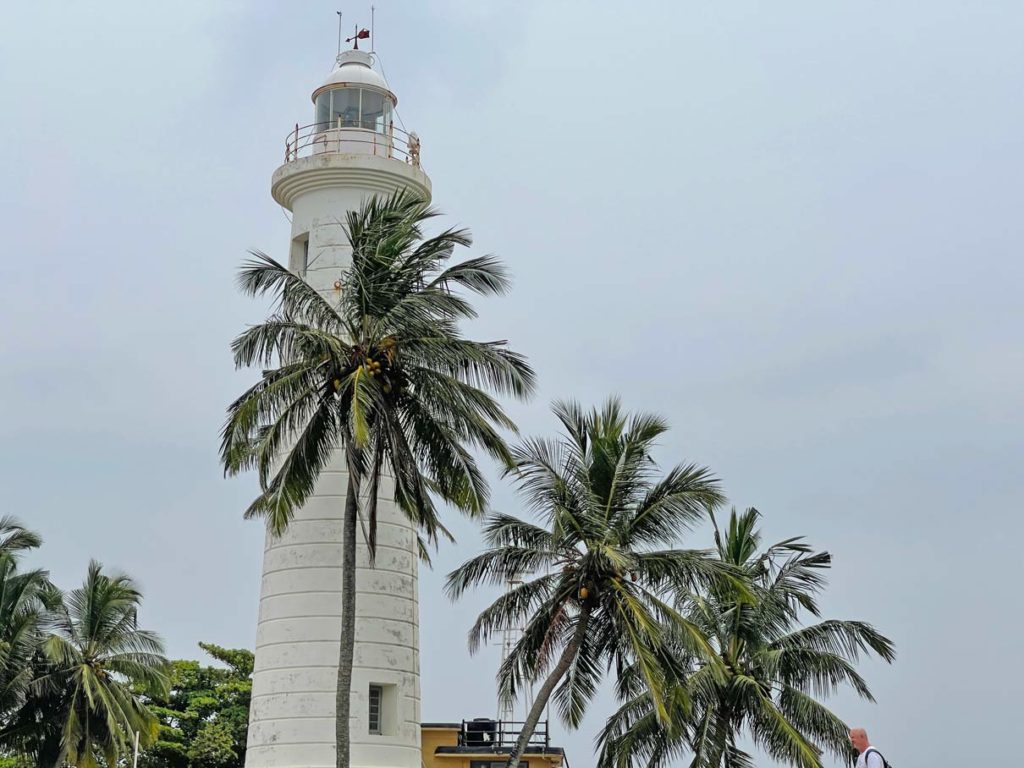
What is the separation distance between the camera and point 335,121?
1308 inches

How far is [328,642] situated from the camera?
29125 mm

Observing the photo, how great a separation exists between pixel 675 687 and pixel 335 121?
47.2 ft

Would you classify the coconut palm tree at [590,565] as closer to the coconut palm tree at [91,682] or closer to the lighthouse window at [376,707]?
the lighthouse window at [376,707]

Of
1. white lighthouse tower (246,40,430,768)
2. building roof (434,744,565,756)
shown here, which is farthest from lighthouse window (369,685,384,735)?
building roof (434,744,565,756)

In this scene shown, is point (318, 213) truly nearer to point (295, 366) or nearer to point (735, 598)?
point (295, 366)

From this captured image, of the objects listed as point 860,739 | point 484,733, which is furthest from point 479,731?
point 860,739

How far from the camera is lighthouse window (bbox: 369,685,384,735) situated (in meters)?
29.2

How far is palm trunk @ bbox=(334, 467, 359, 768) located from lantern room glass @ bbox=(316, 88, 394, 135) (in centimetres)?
894

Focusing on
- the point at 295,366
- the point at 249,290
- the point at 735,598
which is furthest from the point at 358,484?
the point at 735,598

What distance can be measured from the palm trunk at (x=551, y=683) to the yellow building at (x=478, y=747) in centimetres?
1095

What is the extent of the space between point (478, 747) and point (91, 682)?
41.2 ft

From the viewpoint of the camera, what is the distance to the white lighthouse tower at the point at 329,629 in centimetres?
2883

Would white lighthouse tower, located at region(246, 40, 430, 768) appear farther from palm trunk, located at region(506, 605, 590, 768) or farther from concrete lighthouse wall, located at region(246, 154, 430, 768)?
palm trunk, located at region(506, 605, 590, 768)

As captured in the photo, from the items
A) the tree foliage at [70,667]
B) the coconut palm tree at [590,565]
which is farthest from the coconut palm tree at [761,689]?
the tree foliage at [70,667]
